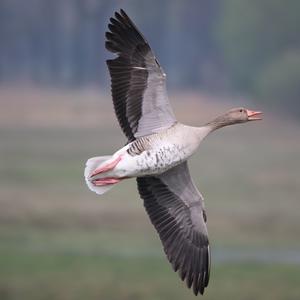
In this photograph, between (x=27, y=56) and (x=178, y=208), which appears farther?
(x=27, y=56)

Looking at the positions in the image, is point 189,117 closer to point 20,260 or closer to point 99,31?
point 99,31

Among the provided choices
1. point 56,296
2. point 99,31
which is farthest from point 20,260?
point 99,31

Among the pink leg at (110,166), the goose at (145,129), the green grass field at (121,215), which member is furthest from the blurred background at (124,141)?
the pink leg at (110,166)

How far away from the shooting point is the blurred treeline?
129 feet

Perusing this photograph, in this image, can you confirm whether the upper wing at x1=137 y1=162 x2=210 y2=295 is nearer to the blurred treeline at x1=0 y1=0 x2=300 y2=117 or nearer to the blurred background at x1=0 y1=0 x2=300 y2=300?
the blurred background at x1=0 y1=0 x2=300 y2=300

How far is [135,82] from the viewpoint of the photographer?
8203 millimetres

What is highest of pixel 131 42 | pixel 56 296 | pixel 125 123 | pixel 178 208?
pixel 131 42

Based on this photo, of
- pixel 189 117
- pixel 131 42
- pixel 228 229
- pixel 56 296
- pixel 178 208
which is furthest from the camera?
pixel 189 117

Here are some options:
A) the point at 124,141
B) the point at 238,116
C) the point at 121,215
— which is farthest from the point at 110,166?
the point at 124,141

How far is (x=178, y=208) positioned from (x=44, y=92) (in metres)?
30.9

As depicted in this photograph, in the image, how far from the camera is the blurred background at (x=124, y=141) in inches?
668

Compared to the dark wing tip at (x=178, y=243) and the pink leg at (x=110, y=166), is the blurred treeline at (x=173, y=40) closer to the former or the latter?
the dark wing tip at (x=178, y=243)

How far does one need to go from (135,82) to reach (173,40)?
121 feet

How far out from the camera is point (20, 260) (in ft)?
58.2
